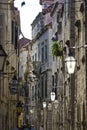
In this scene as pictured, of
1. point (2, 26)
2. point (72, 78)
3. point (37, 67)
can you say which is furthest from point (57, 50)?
point (37, 67)

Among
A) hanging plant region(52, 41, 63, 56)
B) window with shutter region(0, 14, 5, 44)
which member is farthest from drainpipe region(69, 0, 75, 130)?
hanging plant region(52, 41, 63, 56)

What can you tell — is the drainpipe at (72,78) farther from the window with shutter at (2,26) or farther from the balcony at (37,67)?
the balcony at (37,67)

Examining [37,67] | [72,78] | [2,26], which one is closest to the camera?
[72,78]

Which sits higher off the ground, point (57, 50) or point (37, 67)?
point (57, 50)

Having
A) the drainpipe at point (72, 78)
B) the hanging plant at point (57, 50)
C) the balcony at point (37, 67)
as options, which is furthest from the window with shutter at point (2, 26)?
the balcony at point (37, 67)

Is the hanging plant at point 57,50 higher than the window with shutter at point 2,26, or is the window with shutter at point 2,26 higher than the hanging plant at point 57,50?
the window with shutter at point 2,26

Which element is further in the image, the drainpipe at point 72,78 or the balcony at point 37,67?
the balcony at point 37,67

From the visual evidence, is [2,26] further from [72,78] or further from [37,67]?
[37,67]

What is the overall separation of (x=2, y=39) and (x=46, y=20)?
29.3 metres

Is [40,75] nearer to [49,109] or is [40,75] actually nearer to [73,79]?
[49,109]

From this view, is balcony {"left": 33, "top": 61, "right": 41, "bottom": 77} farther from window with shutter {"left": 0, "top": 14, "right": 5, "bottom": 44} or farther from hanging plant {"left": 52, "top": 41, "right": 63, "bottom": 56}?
window with shutter {"left": 0, "top": 14, "right": 5, "bottom": 44}

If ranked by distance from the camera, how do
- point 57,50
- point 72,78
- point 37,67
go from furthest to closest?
1. point 37,67
2. point 57,50
3. point 72,78

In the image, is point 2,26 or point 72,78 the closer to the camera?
point 72,78

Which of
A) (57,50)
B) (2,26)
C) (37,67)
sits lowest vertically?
(37,67)
